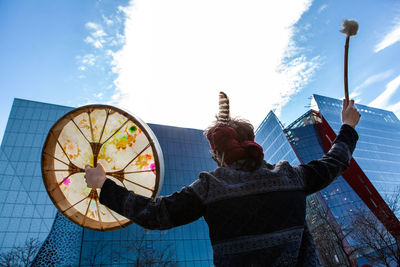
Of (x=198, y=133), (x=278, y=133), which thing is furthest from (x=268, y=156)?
(x=198, y=133)

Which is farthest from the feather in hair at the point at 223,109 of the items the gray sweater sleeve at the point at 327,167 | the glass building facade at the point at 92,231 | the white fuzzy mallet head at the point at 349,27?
the glass building facade at the point at 92,231

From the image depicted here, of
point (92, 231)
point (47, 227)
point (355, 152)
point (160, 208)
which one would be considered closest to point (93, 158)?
point (160, 208)

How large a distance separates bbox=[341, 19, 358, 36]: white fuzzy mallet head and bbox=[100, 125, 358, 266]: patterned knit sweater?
126cm

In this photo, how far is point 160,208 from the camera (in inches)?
51.8

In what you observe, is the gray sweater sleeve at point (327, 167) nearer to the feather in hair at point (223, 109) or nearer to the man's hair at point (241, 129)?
the man's hair at point (241, 129)

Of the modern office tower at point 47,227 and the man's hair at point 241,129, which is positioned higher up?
the modern office tower at point 47,227

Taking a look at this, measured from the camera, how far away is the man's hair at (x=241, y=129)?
167cm

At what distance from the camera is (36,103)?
1259 inches

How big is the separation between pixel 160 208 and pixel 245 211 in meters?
0.45

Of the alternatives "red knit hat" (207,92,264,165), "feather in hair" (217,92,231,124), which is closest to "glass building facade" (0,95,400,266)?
"feather in hair" (217,92,231,124)

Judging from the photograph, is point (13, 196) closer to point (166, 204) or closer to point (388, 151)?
point (166, 204)

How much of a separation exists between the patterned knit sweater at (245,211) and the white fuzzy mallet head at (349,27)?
49.7 inches

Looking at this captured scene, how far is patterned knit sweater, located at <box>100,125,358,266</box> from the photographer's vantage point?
1235mm

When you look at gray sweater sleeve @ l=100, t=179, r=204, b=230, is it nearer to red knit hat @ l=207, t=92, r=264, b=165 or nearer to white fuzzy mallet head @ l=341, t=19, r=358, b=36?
red knit hat @ l=207, t=92, r=264, b=165
